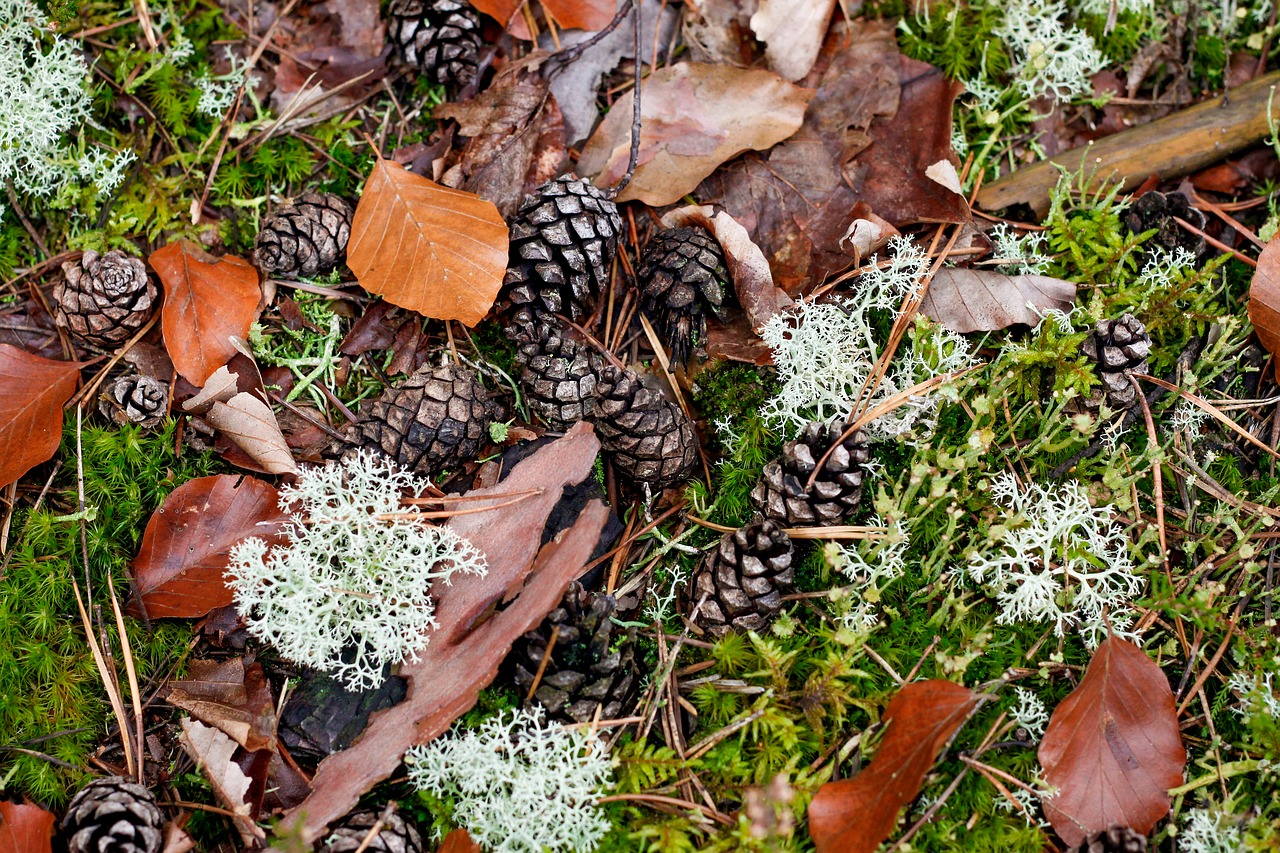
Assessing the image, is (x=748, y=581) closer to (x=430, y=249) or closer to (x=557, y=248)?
(x=557, y=248)

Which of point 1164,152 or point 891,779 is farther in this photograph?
point 1164,152

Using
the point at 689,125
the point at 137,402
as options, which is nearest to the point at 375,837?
the point at 137,402

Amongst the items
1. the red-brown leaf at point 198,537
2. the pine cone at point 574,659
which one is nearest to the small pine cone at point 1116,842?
the pine cone at point 574,659

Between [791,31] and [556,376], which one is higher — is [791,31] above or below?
above

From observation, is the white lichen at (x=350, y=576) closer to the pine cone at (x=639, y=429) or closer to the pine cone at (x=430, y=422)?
the pine cone at (x=430, y=422)

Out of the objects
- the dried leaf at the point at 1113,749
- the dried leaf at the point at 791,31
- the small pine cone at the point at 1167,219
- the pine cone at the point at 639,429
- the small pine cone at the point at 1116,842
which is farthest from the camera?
the dried leaf at the point at 791,31

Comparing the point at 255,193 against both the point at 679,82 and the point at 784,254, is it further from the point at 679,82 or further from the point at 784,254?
the point at 784,254

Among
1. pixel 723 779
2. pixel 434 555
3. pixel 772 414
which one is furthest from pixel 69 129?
pixel 723 779
